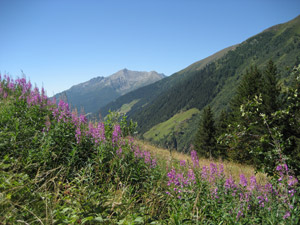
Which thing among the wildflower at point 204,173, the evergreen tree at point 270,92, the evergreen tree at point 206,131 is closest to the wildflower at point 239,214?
the wildflower at point 204,173

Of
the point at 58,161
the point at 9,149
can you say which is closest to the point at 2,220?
the point at 58,161

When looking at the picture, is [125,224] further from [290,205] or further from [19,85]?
[19,85]

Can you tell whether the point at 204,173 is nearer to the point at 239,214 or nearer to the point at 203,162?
the point at 239,214

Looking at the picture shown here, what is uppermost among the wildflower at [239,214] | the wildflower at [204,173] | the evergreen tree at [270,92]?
the wildflower at [204,173]

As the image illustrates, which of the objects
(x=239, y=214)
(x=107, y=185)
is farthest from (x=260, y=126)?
(x=107, y=185)

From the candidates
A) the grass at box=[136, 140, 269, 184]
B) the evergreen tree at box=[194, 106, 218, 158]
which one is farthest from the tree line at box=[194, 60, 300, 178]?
the grass at box=[136, 140, 269, 184]

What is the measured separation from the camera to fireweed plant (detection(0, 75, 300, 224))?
2867 millimetres

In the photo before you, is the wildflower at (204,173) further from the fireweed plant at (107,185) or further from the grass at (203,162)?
the grass at (203,162)

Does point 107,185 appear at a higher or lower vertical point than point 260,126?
higher

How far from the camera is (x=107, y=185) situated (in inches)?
167

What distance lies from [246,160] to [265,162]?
29.4 metres

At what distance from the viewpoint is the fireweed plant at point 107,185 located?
287 centimetres

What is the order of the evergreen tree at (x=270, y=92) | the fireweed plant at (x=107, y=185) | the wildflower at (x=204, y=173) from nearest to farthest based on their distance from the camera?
Result: the fireweed plant at (x=107, y=185), the wildflower at (x=204, y=173), the evergreen tree at (x=270, y=92)

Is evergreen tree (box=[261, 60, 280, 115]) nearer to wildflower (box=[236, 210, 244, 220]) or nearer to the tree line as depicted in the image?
the tree line
